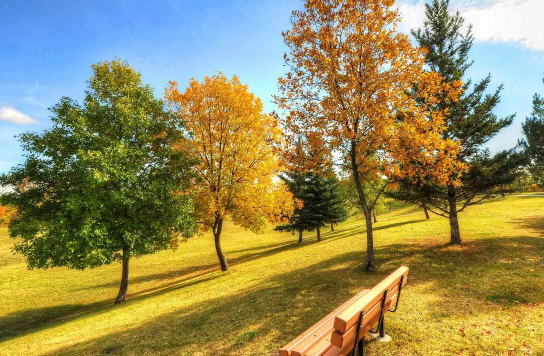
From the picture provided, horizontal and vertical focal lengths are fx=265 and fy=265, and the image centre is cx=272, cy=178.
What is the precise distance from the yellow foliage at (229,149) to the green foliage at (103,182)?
1551 mm

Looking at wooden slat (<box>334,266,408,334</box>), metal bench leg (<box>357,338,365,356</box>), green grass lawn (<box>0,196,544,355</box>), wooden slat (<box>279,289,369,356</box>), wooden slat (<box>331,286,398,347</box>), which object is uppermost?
wooden slat (<box>334,266,408,334</box>)

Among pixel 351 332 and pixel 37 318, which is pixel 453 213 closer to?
pixel 351 332

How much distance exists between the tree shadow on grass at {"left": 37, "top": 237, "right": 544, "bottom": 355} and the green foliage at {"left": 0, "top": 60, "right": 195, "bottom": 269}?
18.2 feet

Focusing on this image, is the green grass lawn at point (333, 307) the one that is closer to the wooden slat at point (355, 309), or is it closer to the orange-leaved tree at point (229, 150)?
the wooden slat at point (355, 309)

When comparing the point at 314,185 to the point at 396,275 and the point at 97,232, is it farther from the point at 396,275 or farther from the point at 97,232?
the point at 396,275

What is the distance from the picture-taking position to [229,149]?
17656 mm

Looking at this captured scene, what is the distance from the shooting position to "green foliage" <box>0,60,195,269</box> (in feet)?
40.9

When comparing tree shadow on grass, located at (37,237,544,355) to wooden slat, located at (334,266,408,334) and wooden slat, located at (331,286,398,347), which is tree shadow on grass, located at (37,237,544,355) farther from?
wooden slat, located at (334,266,408,334)

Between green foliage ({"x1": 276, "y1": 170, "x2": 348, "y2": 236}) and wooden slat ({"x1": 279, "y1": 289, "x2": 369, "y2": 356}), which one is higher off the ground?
green foliage ({"x1": 276, "y1": 170, "x2": 348, "y2": 236})

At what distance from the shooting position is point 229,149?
695 inches

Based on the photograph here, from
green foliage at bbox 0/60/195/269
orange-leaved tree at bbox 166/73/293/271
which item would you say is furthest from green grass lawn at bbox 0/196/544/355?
orange-leaved tree at bbox 166/73/293/271

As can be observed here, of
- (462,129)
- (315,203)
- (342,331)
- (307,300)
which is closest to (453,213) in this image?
(462,129)

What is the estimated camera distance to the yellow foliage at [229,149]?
668 inches

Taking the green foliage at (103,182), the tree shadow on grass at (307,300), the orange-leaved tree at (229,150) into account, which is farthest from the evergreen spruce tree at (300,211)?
the tree shadow on grass at (307,300)
